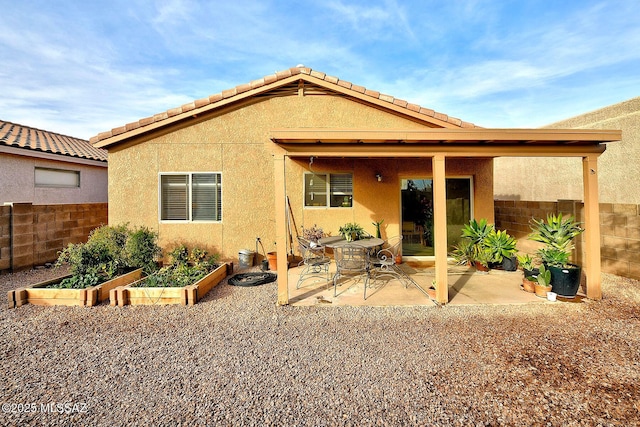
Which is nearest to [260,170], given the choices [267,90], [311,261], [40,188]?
[267,90]

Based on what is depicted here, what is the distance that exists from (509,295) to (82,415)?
614cm

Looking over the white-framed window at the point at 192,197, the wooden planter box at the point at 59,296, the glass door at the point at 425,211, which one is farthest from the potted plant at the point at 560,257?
the wooden planter box at the point at 59,296

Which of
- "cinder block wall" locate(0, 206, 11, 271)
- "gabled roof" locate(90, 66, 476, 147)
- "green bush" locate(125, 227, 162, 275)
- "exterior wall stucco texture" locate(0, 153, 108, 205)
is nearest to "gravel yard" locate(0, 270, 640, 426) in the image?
"green bush" locate(125, 227, 162, 275)

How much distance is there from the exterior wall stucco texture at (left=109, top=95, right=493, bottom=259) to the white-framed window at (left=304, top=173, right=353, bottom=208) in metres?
0.16

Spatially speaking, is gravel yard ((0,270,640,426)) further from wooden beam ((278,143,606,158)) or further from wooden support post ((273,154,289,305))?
wooden beam ((278,143,606,158))

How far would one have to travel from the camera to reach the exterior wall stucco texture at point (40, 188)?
8.05 meters

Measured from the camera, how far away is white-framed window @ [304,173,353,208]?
7.78 m

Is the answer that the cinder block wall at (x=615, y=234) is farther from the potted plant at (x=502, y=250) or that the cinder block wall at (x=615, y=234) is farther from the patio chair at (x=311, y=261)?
the patio chair at (x=311, y=261)

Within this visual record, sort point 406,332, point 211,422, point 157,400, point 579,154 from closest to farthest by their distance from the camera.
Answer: point 211,422 → point 157,400 → point 406,332 → point 579,154

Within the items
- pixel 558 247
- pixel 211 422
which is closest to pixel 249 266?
pixel 211 422

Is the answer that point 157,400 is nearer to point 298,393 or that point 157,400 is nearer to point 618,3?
point 298,393

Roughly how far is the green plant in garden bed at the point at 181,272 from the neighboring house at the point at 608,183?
8.60 meters

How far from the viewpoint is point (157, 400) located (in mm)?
2604

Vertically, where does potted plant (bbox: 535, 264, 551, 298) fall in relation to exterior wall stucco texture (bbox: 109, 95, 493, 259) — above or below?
below
